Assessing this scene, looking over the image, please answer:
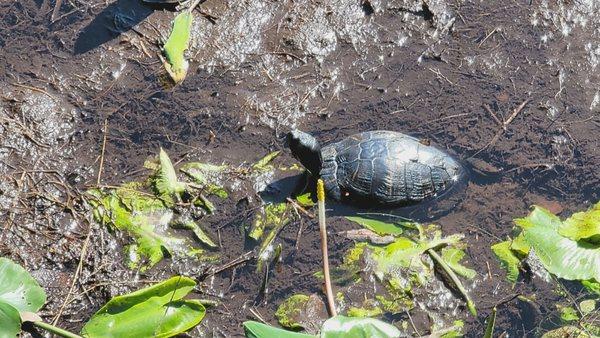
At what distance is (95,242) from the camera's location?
394 centimetres

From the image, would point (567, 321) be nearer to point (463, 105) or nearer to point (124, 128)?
point (463, 105)

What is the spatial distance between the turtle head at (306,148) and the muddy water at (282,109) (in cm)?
23

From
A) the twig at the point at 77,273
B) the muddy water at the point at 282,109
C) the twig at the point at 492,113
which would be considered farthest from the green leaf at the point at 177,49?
the twig at the point at 492,113

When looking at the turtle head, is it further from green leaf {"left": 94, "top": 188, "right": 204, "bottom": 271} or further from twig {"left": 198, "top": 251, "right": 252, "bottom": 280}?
green leaf {"left": 94, "top": 188, "right": 204, "bottom": 271}

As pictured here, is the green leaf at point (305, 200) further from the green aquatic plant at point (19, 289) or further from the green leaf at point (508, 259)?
the green aquatic plant at point (19, 289)

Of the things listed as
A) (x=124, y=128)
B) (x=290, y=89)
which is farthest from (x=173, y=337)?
(x=290, y=89)

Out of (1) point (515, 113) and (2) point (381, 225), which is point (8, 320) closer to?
(2) point (381, 225)

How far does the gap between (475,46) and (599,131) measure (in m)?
0.90

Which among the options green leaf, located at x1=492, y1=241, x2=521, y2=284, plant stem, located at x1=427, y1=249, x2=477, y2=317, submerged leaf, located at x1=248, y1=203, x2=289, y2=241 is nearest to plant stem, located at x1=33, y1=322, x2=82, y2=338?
submerged leaf, located at x1=248, y1=203, x2=289, y2=241

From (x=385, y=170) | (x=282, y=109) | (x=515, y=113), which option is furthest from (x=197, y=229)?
(x=515, y=113)

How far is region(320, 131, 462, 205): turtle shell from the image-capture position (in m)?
4.16

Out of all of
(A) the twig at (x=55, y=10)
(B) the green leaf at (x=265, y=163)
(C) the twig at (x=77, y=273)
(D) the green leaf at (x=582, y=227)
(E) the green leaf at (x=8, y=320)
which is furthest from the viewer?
(A) the twig at (x=55, y=10)

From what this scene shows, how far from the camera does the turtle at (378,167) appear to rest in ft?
13.6

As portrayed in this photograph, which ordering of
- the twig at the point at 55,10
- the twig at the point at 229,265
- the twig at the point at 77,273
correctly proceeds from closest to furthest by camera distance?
the twig at the point at 77,273
the twig at the point at 229,265
the twig at the point at 55,10
